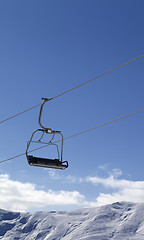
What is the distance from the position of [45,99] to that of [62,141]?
6.91 feet

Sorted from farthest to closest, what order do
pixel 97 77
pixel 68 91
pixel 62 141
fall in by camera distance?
pixel 62 141
pixel 68 91
pixel 97 77

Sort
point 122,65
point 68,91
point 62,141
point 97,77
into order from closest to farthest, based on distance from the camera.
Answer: point 122,65 < point 97,77 < point 68,91 < point 62,141

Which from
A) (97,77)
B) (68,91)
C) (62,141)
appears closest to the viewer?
(97,77)

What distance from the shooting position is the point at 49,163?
1483cm

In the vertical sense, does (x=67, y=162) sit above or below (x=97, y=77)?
below

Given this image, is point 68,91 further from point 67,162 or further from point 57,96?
point 67,162

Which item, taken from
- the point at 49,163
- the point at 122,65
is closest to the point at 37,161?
the point at 49,163

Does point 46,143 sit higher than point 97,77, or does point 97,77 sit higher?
point 97,77

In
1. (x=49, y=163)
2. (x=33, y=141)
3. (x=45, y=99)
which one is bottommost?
(x=49, y=163)

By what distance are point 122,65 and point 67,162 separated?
16.5ft

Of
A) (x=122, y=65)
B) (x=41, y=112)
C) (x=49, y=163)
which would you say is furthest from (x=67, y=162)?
(x=122, y=65)

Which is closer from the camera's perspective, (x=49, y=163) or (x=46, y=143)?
(x=49, y=163)

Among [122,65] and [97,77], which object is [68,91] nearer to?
[97,77]

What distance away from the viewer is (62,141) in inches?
619
